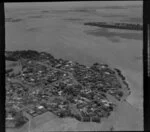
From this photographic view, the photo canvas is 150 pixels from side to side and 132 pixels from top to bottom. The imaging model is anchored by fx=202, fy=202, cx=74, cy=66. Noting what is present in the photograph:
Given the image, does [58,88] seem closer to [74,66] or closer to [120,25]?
[74,66]

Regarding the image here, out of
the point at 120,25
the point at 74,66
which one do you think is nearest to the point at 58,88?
the point at 74,66

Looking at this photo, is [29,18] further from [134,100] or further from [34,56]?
[134,100]

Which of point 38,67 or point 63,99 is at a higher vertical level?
point 38,67

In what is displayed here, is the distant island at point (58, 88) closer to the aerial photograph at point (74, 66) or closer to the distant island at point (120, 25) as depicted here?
the aerial photograph at point (74, 66)

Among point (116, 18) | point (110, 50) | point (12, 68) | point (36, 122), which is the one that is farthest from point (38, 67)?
point (116, 18)

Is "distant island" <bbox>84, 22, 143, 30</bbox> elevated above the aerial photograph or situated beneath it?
elevated above

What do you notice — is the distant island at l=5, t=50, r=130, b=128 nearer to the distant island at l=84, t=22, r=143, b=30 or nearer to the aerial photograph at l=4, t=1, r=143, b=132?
the aerial photograph at l=4, t=1, r=143, b=132

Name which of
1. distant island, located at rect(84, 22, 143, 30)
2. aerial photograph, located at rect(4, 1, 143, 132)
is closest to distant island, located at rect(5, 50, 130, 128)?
aerial photograph, located at rect(4, 1, 143, 132)
